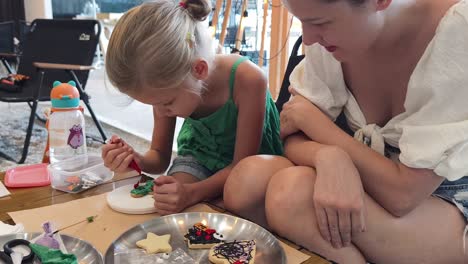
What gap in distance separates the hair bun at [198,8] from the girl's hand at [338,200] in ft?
1.42

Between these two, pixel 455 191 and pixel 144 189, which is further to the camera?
pixel 144 189

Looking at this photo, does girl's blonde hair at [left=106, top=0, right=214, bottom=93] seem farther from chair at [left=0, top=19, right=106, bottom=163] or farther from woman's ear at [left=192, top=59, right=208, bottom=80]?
chair at [left=0, top=19, right=106, bottom=163]

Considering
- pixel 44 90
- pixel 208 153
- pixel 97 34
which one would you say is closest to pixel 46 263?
pixel 208 153

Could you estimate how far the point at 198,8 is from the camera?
1.00 metres

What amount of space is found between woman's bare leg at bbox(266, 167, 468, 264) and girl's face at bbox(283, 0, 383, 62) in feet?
0.79

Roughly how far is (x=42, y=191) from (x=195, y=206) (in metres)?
0.34

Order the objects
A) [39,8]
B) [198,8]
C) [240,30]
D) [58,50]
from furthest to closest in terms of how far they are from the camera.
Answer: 1. [39,8]
2. [58,50]
3. [240,30]
4. [198,8]

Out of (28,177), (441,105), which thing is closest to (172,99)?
(28,177)

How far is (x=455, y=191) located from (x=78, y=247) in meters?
0.66

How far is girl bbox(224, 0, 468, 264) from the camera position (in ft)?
2.38

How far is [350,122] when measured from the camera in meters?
0.97

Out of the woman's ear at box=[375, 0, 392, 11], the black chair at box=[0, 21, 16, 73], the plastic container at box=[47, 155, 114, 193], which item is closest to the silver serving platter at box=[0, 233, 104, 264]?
the plastic container at box=[47, 155, 114, 193]

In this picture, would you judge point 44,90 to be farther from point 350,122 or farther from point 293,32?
point 350,122

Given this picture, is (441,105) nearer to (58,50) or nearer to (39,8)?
(58,50)
